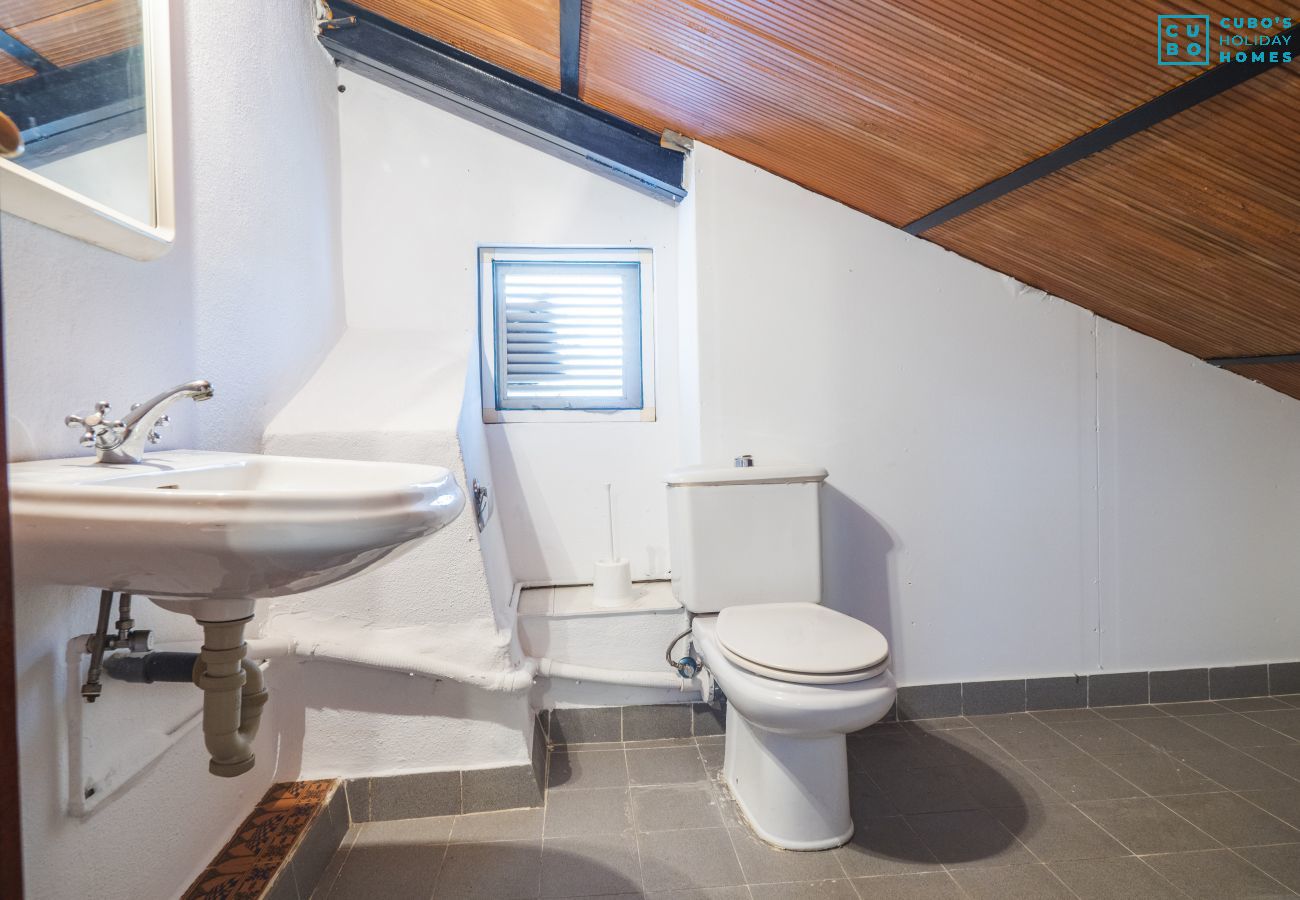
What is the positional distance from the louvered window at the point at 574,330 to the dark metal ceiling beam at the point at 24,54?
1.26 metres

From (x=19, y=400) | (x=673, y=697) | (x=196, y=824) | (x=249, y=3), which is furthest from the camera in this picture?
(x=673, y=697)

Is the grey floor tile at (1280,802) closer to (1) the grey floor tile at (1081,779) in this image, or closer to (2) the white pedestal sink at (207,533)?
(1) the grey floor tile at (1081,779)

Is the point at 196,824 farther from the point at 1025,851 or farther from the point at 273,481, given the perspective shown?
the point at 1025,851

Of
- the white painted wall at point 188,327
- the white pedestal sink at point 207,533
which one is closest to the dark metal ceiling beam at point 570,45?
the white painted wall at point 188,327

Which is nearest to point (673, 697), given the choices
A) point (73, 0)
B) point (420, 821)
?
point (420, 821)

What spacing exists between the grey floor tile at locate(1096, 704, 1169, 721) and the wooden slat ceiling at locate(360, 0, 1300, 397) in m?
1.08

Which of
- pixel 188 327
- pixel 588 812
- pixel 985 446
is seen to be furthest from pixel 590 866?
pixel 985 446

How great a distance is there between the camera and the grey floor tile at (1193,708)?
6.35ft

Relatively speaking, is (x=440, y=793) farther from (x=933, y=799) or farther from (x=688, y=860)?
(x=933, y=799)

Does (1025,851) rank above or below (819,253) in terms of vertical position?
below

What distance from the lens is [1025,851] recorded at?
1346mm

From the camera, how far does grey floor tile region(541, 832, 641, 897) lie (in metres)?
1.27

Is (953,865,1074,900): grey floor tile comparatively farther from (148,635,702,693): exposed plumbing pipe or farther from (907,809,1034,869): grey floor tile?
(148,635,702,693): exposed plumbing pipe

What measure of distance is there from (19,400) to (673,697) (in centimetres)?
157
